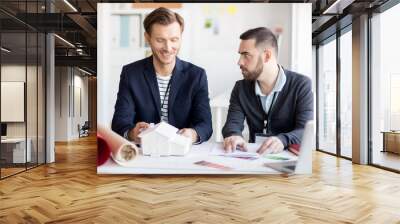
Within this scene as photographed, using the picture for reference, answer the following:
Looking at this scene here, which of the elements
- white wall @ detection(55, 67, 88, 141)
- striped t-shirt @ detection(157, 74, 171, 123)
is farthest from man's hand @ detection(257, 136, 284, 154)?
white wall @ detection(55, 67, 88, 141)

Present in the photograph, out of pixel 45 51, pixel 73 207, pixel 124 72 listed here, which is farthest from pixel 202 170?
pixel 45 51

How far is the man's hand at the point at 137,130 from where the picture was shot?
20.0 ft

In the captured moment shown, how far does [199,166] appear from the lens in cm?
621

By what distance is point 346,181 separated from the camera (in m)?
6.04

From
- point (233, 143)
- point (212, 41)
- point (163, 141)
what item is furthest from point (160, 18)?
point (233, 143)

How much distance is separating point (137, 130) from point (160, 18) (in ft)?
5.73

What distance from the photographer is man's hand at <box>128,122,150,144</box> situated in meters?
6.08

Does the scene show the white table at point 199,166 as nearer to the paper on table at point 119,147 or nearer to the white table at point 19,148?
the paper on table at point 119,147

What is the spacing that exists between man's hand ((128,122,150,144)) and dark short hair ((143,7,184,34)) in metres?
1.42

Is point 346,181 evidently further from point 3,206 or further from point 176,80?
point 3,206

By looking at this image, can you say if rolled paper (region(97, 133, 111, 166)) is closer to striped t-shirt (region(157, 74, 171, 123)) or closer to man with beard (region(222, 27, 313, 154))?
striped t-shirt (region(157, 74, 171, 123))

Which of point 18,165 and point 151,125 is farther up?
point 151,125

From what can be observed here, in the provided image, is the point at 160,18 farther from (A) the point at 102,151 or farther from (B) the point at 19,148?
(B) the point at 19,148

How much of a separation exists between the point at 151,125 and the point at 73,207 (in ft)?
6.49
